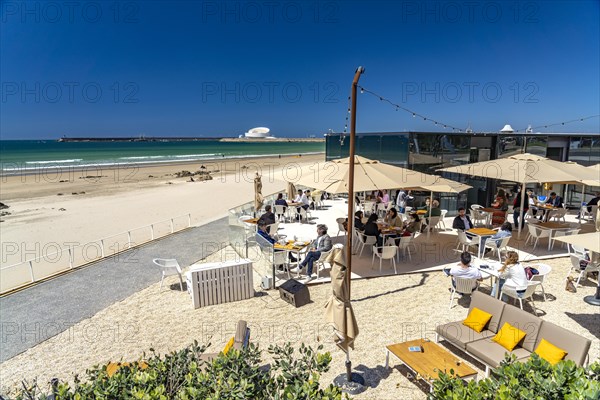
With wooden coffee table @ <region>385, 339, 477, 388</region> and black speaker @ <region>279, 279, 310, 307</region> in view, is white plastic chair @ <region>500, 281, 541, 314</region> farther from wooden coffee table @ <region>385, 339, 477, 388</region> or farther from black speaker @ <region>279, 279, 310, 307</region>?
black speaker @ <region>279, 279, 310, 307</region>

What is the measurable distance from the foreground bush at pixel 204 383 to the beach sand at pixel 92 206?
864 centimetres

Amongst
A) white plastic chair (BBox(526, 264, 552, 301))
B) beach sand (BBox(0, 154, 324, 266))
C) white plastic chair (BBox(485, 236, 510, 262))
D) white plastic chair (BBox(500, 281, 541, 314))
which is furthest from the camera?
beach sand (BBox(0, 154, 324, 266))

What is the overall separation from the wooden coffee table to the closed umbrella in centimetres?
67

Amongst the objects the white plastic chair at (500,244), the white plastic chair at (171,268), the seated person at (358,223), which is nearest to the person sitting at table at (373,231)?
the seated person at (358,223)

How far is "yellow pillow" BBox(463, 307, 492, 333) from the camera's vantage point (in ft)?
18.6

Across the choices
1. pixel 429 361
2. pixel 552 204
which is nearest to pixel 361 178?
pixel 429 361

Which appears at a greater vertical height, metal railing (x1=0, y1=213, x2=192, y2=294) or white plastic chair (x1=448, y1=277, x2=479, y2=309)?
white plastic chair (x1=448, y1=277, x2=479, y2=309)

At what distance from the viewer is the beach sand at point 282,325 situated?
5496mm

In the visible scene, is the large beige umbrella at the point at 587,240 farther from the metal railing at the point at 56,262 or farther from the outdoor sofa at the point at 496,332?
the metal railing at the point at 56,262

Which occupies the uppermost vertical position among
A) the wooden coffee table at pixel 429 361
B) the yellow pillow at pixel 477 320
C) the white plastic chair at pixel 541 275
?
the white plastic chair at pixel 541 275

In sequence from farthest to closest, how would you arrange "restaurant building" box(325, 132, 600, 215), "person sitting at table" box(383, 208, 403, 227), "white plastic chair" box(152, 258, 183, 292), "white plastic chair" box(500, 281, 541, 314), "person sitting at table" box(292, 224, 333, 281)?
"restaurant building" box(325, 132, 600, 215)
"person sitting at table" box(383, 208, 403, 227)
"person sitting at table" box(292, 224, 333, 281)
"white plastic chair" box(152, 258, 183, 292)
"white plastic chair" box(500, 281, 541, 314)

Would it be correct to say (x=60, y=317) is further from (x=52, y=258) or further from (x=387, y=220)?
(x=387, y=220)

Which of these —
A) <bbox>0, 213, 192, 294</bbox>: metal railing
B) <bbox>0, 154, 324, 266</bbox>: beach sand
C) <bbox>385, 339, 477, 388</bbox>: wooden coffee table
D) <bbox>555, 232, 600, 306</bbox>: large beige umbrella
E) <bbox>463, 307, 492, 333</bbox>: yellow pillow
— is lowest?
<bbox>0, 154, 324, 266</bbox>: beach sand

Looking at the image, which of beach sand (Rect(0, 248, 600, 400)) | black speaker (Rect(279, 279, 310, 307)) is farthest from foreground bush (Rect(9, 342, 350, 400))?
black speaker (Rect(279, 279, 310, 307))
